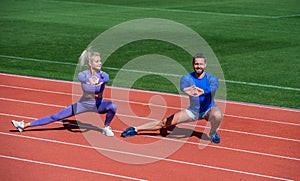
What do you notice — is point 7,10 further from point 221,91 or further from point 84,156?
point 84,156

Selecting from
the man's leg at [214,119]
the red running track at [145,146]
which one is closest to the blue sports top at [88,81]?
the red running track at [145,146]

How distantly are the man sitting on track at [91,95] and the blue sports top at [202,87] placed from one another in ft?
3.88

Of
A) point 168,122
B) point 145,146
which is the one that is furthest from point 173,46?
point 145,146

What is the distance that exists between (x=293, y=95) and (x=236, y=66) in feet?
10.4

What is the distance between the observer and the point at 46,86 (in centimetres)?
1402

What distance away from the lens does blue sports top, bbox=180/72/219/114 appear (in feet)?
33.1

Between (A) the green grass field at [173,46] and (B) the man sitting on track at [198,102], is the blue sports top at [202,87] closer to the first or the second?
(B) the man sitting on track at [198,102]

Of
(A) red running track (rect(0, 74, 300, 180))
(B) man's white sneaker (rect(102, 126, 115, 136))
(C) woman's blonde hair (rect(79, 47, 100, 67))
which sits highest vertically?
(C) woman's blonde hair (rect(79, 47, 100, 67))

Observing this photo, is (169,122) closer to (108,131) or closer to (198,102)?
(198,102)

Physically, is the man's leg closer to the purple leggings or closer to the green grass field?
the purple leggings

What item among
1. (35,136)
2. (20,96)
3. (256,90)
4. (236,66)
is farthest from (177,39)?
(35,136)

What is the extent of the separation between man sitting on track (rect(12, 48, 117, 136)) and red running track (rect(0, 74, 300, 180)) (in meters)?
0.19

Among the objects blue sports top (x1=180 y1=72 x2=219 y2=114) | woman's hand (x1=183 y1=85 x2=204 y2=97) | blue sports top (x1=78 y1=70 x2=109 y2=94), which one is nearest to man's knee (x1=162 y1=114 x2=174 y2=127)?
blue sports top (x1=180 y1=72 x2=219 y2=114)

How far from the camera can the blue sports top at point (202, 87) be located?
10086 mm
